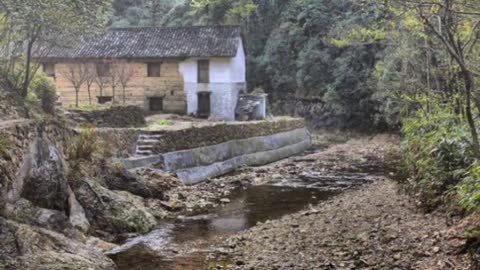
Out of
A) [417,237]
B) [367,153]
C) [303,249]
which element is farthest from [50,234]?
[367,153]

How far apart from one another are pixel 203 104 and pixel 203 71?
88.7 inches

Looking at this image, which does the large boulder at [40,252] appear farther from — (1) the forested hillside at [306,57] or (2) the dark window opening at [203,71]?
(1) the forested hillside at [306,57]

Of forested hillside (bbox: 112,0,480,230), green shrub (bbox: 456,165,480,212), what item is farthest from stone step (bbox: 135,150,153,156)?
green shrub (bbox: 456,165,480,212)

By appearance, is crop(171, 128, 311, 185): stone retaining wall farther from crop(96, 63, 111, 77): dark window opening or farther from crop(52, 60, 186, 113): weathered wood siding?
crop(96, 63, 111, 77): dark window opening

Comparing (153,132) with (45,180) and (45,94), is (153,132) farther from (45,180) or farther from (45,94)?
(45,180)

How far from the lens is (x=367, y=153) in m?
29.9

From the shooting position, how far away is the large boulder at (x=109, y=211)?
1316cm

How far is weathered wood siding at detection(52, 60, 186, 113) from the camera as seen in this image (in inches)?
1423

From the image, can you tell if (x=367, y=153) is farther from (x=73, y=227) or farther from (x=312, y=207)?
(x=73, y=227)

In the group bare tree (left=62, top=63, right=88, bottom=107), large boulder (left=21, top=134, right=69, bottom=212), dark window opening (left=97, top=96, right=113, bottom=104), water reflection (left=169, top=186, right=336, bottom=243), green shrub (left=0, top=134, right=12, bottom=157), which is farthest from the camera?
dark window opening (left=97, top=96, right=113, bottom=104)

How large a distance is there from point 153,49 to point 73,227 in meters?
25.0

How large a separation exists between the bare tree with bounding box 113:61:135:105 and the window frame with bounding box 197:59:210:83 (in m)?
4.45

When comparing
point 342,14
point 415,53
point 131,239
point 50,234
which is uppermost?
point 342,14

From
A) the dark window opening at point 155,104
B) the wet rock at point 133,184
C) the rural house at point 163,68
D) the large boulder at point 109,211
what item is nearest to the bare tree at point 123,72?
the rural house at point 163,68
